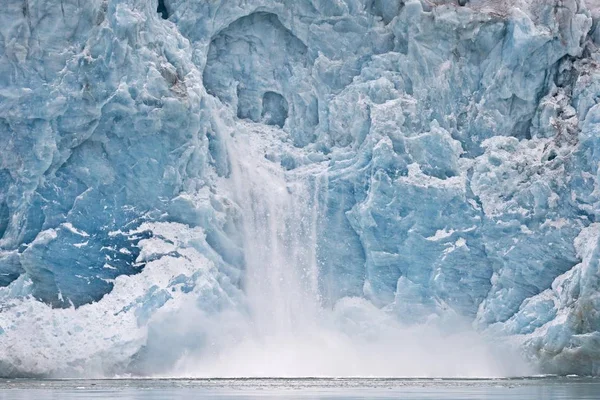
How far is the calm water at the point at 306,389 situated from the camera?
26.4 m

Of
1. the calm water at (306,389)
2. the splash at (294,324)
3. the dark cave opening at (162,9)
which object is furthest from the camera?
the dark cave opening at (162,9)

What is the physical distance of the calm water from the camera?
26.4 m

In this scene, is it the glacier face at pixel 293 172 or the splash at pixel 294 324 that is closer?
the glacier face at pixel 293 172

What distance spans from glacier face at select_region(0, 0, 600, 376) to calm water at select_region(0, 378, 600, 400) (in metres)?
1.88

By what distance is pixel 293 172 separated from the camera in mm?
37719

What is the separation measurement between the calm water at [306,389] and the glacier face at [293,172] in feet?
6.17

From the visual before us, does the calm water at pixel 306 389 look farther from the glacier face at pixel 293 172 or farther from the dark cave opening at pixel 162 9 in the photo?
the dark cave opening at pixel 162 9

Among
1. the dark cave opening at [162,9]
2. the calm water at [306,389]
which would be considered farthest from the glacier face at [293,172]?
the calm water at [306,389]

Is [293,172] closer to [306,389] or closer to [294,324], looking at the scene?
[294,324]

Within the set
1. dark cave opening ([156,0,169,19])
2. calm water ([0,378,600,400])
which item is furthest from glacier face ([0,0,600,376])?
calm water ([0,378,600,400])

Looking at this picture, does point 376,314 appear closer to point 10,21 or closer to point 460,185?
point 460,185

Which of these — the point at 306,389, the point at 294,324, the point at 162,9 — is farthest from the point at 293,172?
the point at 306,389

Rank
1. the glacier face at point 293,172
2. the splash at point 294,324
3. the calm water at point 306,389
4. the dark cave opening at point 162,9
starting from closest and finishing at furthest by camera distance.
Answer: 1. the calm water at point 306,389
2. the glacier face at point 293,172
3. the splash at point 294,324
4. the dark cave opening at point 162,9

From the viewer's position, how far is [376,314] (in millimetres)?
36219
